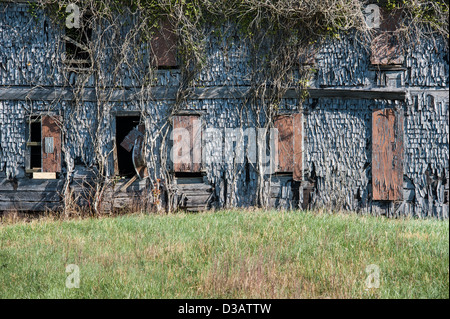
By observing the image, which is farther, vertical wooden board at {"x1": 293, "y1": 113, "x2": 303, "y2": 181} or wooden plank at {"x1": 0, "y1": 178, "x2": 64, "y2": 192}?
wooden plank at {"x1": 0, "y1": 178, "x2": 64, "y2": 192}

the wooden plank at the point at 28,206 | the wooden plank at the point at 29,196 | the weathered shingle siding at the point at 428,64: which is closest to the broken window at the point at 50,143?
the wooden plank at the point at 29,196

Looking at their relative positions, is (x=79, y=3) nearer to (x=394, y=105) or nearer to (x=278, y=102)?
(x=278, y=102)

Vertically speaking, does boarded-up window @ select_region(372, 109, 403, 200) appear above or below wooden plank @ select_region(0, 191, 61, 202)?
above

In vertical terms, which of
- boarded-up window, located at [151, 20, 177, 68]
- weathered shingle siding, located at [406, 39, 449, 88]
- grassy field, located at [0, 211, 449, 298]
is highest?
boarded-up window, located at [151, 20, 177, 68]

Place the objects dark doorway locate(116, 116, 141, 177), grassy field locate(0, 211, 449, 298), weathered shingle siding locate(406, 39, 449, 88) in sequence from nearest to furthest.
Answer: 1. grassy field locate(0, 211, 449, 298)
2. weathered shingle siding locate(406, 39, 449, 88)
3. dark doorway locate(116, 116, 141, 177)

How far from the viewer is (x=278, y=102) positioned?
9219 millimetres

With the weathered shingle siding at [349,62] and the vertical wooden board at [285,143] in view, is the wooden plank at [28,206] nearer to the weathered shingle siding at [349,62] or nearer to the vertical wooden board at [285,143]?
the vertical wooden board at [285,143]

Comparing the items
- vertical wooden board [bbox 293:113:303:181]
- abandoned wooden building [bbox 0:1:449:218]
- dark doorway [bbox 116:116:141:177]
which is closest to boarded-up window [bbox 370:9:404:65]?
abandoned wooden building [bbox 0:1:449:218]

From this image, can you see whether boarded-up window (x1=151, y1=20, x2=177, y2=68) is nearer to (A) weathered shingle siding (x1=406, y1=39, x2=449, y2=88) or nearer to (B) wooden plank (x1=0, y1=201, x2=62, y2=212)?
(B) wooden plank (x1=0, y1=201, x2=62, y2=212)

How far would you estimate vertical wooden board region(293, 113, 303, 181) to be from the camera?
9.24 meters

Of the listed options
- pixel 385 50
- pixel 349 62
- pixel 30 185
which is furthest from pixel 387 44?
pixel 30 185

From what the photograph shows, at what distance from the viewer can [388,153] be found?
9047 millimetres

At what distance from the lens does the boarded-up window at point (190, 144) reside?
366 inches
